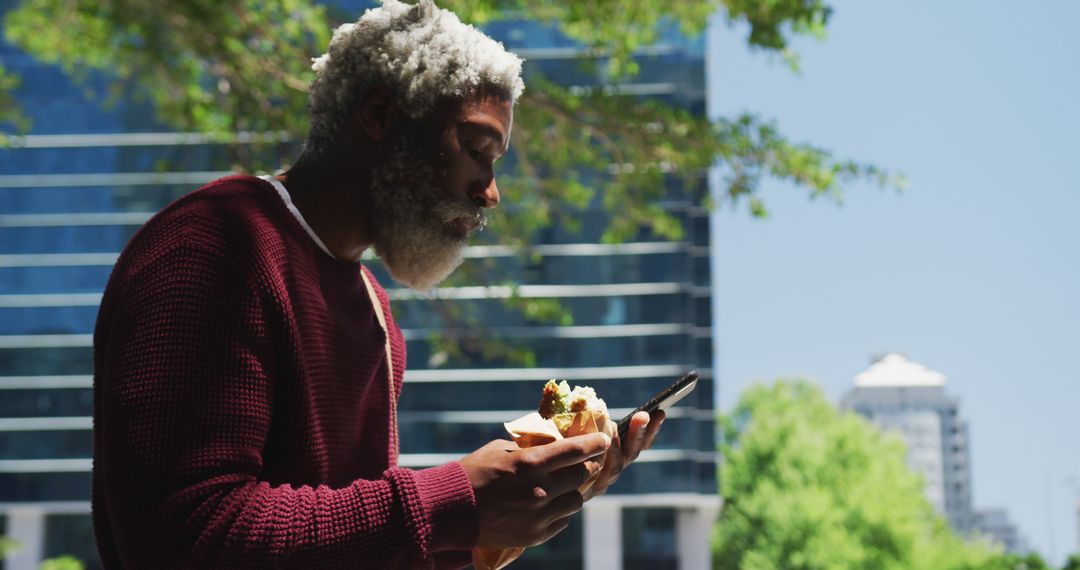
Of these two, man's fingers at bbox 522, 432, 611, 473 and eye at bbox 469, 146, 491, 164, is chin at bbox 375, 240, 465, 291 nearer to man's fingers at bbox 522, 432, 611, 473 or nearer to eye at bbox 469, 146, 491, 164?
eye at bbox 469, 146, 491, 164

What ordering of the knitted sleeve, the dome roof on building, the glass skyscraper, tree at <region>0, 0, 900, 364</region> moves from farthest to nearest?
the dome roof on building
the glass skyscraper
tree at <region>0, 0, 900, 364</region>
the knitted sleeve

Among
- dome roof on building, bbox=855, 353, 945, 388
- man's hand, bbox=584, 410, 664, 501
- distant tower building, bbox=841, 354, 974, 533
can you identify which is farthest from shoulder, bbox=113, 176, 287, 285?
distant tower building, bbox=841, 354, 974, 533

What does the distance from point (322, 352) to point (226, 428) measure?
23 cm

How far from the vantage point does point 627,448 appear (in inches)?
62.2

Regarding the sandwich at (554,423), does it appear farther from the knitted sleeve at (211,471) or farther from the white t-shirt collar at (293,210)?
the white t-shirt collar at (293,210)

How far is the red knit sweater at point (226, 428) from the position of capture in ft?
4.20

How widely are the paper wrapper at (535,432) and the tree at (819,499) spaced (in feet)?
116

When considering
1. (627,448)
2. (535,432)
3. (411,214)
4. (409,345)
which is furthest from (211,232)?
(409,345)

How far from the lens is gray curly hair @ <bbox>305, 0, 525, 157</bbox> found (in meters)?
1.61

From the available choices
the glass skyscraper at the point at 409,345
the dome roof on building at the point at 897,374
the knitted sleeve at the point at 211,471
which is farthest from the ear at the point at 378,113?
the dome roof on building at the point at 897,374

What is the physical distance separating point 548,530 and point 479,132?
53cm

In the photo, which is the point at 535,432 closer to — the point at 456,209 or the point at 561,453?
the point at 561,453

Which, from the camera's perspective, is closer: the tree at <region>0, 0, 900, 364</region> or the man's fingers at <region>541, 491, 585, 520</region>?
the man's fingers at <region>541, 491, 585, 520</region>

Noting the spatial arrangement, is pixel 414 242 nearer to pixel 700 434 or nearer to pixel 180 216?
pixel 180 216
